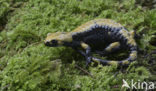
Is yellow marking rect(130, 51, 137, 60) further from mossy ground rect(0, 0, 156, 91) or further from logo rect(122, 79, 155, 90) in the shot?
logo rect(122, 79, 155, 90)

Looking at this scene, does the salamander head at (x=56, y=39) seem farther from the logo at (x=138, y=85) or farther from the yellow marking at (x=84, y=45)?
the logo at (x=138, y=85)

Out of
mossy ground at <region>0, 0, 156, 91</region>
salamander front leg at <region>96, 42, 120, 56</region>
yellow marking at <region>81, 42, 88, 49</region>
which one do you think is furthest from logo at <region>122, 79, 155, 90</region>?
yellow marking at <region>81, 42, 88, 49</region>

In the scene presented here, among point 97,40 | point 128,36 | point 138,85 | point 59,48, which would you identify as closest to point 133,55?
point 128,36

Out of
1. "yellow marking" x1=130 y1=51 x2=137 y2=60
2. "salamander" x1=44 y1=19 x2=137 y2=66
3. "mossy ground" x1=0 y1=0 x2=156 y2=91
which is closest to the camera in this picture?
"mossy ground" x1=0 y1=0 x2=156 y2=91

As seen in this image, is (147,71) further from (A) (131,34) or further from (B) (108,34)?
(B) (108,34)

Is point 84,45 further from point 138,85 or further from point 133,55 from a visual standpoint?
point 138,85

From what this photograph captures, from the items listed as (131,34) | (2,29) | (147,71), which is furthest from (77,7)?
(147,71)
